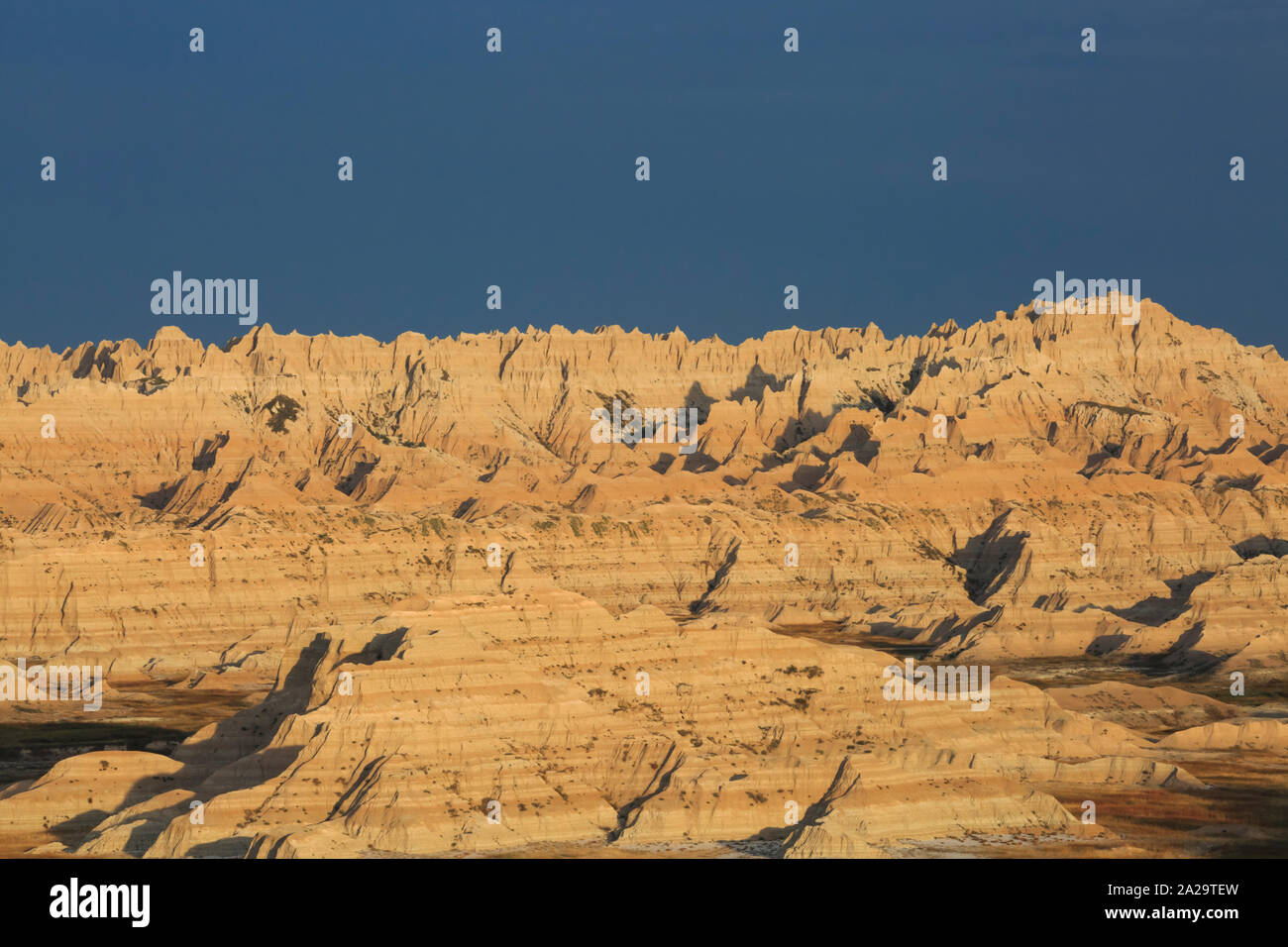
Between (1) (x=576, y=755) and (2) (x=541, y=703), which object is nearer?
(1) (x=576, y=755)

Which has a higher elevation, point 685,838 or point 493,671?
point 493,671

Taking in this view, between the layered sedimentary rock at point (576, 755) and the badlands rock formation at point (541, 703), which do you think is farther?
the badlands rock formation at point (541, 703)

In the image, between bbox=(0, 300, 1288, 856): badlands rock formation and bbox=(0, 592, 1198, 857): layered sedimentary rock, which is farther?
bbox=(0, 300, 1288, 856): badlands rock formation

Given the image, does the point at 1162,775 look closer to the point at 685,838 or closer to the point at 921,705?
the point at 921,705

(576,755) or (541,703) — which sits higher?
(541,703)

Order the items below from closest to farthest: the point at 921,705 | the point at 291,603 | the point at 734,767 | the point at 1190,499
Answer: the point at 734,767, the point at 921,705, the point at 291,603, the point at 1190,499
